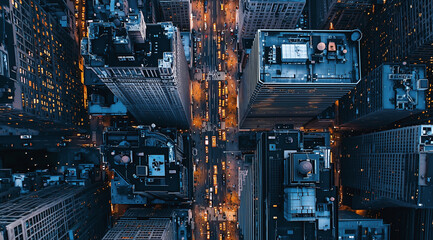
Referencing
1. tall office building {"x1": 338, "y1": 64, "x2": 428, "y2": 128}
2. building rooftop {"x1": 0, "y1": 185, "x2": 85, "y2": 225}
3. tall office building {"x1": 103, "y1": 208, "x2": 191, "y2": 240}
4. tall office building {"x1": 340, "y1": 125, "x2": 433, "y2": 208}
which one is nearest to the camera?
building rooftop {"x1": 0, "y1": 185, "x2": 85, "y2": 225}

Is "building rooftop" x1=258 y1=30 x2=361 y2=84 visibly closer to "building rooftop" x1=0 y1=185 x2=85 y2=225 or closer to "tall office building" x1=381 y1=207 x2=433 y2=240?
"tall office building" x1=381 y1=207 x2=433 y2=240

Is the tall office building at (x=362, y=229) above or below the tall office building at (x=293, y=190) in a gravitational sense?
below

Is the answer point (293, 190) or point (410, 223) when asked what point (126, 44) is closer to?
point (293, 190)

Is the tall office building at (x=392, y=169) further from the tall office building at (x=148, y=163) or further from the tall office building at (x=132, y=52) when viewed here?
the tall office building at (x=132, y=52)

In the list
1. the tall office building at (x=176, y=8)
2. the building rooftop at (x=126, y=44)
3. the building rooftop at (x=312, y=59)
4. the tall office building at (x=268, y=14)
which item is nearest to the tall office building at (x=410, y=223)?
the building rooftop at (x=312, y=59)

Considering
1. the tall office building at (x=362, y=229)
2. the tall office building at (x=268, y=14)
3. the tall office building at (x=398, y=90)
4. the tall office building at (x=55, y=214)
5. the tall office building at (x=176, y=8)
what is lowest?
the tall office building at (x=362, y=229)

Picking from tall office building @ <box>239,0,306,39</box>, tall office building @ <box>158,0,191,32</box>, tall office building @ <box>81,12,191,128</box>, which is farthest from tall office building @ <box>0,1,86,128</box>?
tall office building @ <box>239,0,306,39</box>

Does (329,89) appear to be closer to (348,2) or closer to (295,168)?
(295,168)
